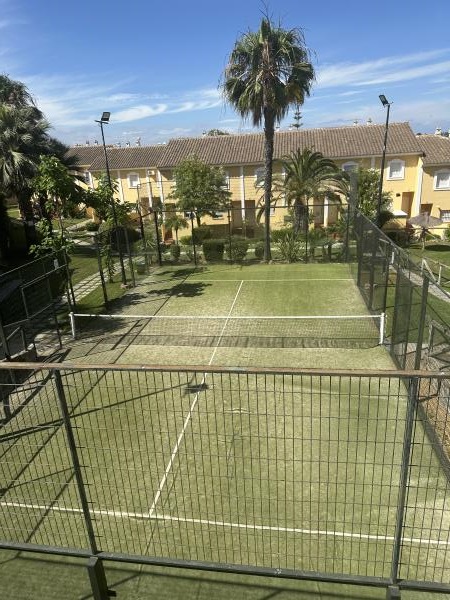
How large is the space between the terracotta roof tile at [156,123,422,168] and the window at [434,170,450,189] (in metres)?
2.26

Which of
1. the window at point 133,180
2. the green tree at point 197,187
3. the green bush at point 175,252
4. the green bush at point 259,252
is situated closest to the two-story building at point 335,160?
the window at point 133,180

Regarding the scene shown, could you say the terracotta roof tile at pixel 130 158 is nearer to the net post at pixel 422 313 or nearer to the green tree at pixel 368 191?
the green tree at pixel 368 191

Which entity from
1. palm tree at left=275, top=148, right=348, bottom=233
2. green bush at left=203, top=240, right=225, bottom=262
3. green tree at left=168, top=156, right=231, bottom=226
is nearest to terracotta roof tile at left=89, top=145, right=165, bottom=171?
green tree at left=168, top=156, right=231, bottom=226

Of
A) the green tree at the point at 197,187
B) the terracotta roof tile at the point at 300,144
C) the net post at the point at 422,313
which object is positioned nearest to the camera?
the net post at the point at 422,313

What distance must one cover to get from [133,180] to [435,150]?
84.5ft

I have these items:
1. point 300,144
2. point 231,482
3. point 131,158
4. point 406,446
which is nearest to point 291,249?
point 231,482

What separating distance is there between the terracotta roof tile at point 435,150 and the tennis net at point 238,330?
24.9 metres

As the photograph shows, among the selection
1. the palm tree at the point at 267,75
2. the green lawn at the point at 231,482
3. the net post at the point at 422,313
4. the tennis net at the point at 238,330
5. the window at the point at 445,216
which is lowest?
the window at the point at 445,216

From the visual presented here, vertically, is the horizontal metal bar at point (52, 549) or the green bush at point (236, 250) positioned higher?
the horizontal metal bar at point (52, 549)

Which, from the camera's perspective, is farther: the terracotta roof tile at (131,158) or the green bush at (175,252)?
the terracotta roof tile at (131,158)

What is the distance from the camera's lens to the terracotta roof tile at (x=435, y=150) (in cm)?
3297

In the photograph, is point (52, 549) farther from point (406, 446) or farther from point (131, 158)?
point (131, 158)

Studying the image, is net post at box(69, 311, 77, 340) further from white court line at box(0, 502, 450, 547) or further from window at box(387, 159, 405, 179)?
window at box(387, 159, 405, 179)

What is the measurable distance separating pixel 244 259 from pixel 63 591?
60.3ft
